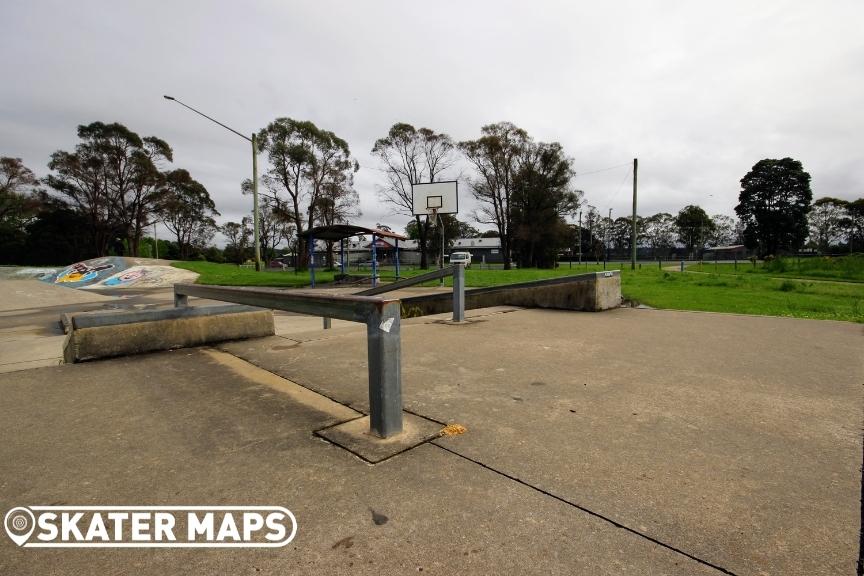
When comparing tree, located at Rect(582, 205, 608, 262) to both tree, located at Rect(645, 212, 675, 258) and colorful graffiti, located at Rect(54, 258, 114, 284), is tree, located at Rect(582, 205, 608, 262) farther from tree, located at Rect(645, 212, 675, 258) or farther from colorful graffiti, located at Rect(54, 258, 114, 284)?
colorful graffiti, located at Rect(54, 258, 114, 284)

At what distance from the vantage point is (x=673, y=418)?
8.69ft

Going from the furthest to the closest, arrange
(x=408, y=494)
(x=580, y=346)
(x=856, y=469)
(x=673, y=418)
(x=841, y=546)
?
(x=580, y=346) → (x=673, y=418) → (x=856, y=469) → (x=408, y=494) → (x=841, y=546)

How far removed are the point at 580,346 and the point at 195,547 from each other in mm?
4080

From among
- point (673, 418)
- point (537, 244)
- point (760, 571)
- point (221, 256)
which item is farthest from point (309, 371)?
point (221, 256)

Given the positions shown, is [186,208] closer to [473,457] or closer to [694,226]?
[473,457]

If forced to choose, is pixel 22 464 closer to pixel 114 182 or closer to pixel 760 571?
pixel 760 571

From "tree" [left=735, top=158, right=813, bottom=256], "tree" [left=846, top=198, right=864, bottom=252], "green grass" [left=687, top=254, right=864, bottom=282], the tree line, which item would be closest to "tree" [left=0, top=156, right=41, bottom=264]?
the tree line

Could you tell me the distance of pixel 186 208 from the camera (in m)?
48.1

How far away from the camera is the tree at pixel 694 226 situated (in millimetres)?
75125

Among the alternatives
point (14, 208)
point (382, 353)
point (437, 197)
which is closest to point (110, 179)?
point (14, 208)

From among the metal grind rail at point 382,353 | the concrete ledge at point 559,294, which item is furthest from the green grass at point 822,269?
the metal grind rail at point 382,353

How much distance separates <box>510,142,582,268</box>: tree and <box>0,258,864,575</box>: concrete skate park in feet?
119

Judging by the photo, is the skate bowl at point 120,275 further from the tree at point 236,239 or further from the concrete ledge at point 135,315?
the tree at point 236,239

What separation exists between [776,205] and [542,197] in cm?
3921
